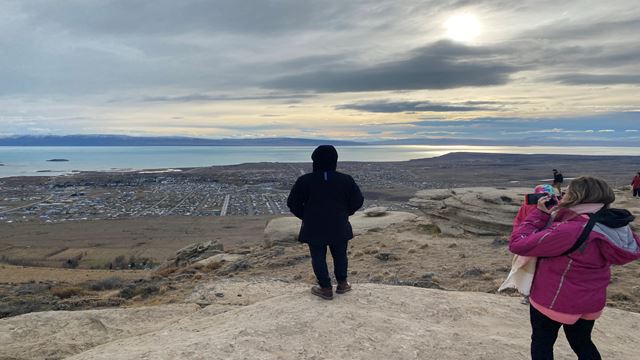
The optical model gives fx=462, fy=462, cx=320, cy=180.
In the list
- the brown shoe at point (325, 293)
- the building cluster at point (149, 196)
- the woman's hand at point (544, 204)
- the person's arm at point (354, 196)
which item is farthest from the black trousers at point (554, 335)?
the building cluster at point (149, 196)

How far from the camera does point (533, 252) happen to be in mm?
3756

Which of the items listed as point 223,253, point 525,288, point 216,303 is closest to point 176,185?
point 223,253

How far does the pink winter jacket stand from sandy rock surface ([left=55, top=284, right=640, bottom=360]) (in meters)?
1.73

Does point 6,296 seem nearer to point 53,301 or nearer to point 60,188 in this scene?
point 53,301

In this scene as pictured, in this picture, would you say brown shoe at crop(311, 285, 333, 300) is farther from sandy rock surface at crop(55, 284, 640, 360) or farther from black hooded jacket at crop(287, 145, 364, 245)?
black hooded jacket at crop(287, 145, 364, 245)

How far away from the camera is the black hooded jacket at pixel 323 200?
6.14 meters

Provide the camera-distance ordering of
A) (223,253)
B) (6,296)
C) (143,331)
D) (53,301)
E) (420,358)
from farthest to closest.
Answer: (223,253) < (6,296) < (53,301) < (143,331) < (420,358)

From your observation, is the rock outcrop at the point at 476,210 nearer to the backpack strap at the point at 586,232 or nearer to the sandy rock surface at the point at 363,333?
the sandy rock surface at the point at 363,333

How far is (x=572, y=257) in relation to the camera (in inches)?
144

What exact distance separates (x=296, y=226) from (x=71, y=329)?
34.9 ft

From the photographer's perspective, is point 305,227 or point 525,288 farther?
point 305,227

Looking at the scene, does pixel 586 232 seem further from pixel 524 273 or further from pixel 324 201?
pixel 324 201

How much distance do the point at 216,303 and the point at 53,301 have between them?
4535mm

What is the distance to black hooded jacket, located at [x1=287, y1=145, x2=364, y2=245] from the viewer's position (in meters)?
6.14
